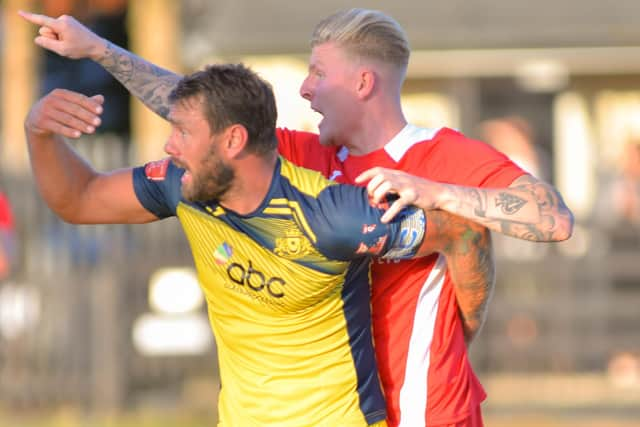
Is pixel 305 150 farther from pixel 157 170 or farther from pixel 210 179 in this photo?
pixel 210 179

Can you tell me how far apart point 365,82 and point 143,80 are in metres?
0.78

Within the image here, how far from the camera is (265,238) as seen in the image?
4688 millimetres

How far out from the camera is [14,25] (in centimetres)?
1919

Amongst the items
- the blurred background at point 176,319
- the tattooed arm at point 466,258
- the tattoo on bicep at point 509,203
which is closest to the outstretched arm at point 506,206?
the tattoo on bicep at point 509,203

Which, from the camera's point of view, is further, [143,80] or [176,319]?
[176,319]

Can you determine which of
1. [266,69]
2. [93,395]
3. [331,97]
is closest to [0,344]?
[93,395]

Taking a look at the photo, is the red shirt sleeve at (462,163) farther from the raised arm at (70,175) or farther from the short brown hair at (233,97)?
the raised arm at (70,175)

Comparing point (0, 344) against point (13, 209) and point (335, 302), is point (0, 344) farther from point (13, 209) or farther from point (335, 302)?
point (335, 302)

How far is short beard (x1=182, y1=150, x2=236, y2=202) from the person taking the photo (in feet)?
15.1

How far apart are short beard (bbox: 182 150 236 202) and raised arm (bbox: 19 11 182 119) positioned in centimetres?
54

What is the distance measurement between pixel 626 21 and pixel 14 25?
7.63 m

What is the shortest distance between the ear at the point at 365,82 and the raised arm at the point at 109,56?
2.11 ft

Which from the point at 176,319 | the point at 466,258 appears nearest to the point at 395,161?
the point at 466,258

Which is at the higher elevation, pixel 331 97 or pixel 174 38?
pixel 174 38
